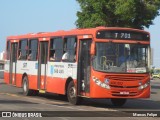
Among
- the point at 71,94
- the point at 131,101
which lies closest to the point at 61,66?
the point at 71,94

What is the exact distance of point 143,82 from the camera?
67.1 feet

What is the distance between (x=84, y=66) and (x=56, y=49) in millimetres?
3031

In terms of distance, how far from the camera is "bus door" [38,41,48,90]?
80.6ft

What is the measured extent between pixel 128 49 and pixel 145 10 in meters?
19.9

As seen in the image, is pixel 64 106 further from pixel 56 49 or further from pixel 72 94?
pixel 56 49

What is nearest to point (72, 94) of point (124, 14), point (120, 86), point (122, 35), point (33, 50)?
point (120, 86)

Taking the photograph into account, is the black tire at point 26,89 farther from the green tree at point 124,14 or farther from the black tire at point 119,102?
the green tree at point 124,14

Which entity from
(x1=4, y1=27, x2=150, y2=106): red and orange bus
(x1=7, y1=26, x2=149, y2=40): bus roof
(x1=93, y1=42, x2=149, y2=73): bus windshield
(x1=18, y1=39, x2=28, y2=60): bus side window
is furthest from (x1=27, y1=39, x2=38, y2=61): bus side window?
(x1=93, y1=42, x2=149, y2=73): bus windshield

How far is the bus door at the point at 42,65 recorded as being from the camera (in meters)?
24.6

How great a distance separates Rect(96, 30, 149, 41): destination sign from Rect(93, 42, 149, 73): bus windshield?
11.6 inches

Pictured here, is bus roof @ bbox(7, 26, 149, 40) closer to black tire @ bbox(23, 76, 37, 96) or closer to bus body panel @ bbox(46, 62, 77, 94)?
bus body panel @ bbox(46, 62, 77, 94)

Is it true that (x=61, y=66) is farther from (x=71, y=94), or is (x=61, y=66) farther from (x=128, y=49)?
(x=128, y=49)

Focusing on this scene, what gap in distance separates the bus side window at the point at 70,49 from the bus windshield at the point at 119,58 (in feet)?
5.82

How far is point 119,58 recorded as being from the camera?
20.0m
